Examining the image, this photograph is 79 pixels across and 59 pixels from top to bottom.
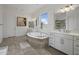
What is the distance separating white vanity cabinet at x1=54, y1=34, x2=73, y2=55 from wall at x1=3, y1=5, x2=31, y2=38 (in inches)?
38.2

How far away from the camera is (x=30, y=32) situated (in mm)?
2268

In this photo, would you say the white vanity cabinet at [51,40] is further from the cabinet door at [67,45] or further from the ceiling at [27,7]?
the ceiling at [27,7]

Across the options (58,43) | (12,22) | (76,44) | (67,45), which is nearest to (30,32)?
(12,22)

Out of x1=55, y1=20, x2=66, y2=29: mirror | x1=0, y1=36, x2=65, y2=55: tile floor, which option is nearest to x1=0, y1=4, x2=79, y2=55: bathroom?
x1=0, y1=36, x2=65, y2=55: tile floor

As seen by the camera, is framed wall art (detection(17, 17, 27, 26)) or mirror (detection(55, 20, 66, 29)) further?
mirror (detection(55, 20, 66, 29))

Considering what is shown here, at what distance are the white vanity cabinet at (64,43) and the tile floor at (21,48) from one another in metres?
0.36

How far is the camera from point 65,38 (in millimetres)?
2475

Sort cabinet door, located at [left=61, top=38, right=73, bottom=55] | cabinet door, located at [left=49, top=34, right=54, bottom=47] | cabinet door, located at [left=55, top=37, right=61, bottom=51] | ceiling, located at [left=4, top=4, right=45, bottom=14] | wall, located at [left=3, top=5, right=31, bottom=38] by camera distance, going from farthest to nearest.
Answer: cabinet door, located at [left=55, top=37, right=61, bottom=51]
cabinet door, located at [left=49, top=34, right=54, bottom=47]
cabinet door, located at [left=61, top=38, right=73, bottom=55]
wall, located at [left=3, top=5, right=31, bottom=38]
ceiling, located at [left=4, top=4, right=45, bottom=14]

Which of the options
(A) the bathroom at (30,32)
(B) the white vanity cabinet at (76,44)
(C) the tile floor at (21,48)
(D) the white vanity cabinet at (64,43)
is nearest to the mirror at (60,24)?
(A) the bathroom at (30,32)

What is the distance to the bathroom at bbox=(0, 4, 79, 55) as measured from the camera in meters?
2.12

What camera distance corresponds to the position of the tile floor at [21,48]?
2.10 metres

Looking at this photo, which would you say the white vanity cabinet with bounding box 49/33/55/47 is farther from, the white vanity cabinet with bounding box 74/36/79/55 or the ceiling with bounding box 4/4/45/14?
the ceiling with bounding box 4/4/45/14

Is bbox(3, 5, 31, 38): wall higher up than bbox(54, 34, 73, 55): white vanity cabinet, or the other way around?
bbox(3, 5, 31, 38): wall

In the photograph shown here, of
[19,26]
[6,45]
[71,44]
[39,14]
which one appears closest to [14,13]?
[19,26]
